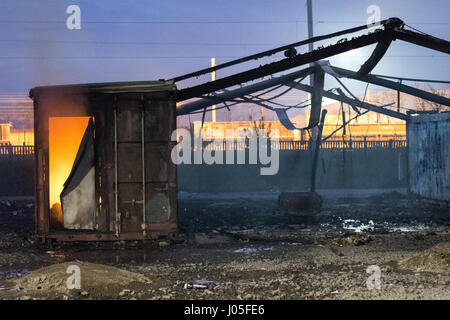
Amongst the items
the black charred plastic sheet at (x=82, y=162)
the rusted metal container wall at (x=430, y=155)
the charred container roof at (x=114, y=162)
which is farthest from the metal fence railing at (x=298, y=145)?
the black charred plastic sheet at (x=82, y=162)

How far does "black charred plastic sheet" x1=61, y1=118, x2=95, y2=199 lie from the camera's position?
10305 mm

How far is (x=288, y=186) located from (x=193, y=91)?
1316 cm

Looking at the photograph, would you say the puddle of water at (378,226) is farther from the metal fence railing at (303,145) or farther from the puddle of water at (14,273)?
the metal fence railing at (303,145)

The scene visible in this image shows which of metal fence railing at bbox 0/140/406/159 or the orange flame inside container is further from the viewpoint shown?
metal fence railing at bbox 0/140/406/159

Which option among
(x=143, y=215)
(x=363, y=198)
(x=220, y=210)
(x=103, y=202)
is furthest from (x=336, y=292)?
(x=363, y=198)

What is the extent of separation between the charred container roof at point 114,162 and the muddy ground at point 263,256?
48 cm

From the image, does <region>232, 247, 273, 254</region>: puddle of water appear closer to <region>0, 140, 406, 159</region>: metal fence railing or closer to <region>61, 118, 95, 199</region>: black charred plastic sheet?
<region>61, 118, 95, 199</region>: black charred plastic sheet

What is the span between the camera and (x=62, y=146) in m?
11.4

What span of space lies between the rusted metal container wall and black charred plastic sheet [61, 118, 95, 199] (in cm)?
1051

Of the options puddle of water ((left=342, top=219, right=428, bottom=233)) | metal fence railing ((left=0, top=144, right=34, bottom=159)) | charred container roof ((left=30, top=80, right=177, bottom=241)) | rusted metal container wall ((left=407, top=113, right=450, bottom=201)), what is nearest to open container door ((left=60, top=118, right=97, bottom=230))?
charred container roof ((left=30, top=80, right=177, bottom=241))

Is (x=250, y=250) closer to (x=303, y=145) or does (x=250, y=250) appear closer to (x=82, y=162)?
(x=82, y=162)

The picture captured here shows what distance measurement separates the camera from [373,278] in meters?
7.06

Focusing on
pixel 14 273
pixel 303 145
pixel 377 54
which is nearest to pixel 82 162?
pixel 14 273
